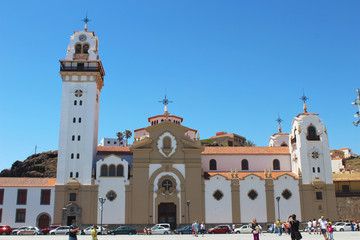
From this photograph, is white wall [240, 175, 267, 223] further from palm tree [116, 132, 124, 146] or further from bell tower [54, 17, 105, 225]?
palm tree [116, 132, 124, 146]

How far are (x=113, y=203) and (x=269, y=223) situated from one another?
21.3 m

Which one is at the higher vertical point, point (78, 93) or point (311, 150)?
point (78, 93)

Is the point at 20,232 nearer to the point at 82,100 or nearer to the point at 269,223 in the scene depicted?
the point at 82,100

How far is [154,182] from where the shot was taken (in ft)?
172

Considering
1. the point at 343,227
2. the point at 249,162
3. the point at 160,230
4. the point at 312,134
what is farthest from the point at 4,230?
the point at 312,134

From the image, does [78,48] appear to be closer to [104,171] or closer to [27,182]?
[104,171]

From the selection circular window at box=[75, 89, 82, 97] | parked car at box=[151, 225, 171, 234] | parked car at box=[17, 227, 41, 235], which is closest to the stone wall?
parked car at box=[151, 225, 171, 234]

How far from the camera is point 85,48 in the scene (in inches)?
2245

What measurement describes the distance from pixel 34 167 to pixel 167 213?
162ft

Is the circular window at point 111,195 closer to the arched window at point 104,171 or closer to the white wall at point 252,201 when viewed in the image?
the arched window at point 104,171

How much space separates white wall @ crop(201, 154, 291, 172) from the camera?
189 ft

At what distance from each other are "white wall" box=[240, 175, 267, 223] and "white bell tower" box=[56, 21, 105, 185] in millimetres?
21104

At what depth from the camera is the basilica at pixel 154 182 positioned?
50.6 m

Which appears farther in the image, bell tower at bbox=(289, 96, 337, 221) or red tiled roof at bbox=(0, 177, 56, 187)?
bell tower at bbox=(289, 96, 337, 221)
